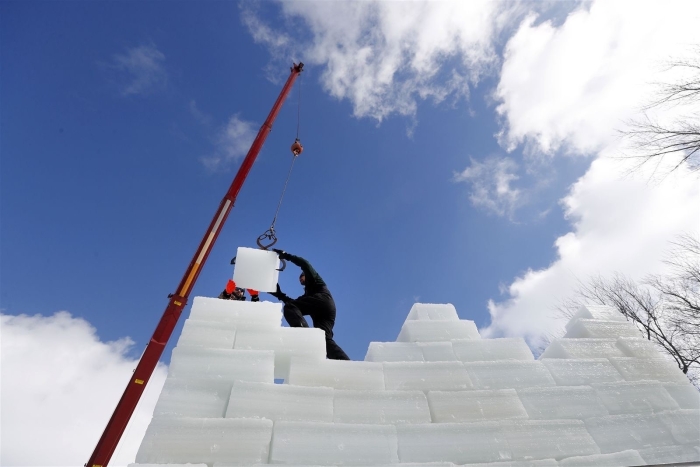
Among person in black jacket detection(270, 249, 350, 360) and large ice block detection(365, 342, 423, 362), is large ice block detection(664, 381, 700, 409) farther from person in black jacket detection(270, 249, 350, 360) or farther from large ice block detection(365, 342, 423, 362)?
person in black jacket detection(270, 249, 350, 360)

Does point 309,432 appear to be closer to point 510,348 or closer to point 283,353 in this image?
point 283,353

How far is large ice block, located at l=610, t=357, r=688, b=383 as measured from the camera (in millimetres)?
2713

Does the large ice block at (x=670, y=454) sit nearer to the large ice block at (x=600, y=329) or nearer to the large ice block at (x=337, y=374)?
the large ice block at (x=600, y=329)

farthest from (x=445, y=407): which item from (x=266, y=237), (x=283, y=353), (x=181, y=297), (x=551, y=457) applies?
(x=181, y=297)

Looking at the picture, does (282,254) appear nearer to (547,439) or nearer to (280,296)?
(280,296)

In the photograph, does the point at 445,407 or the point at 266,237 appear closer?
the point at 445,407

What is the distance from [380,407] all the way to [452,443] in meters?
0.45

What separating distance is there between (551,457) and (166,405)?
86.5 inches

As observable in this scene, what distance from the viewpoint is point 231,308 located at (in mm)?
2549

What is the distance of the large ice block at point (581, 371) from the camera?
103 inches

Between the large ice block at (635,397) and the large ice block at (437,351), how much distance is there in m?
1.02

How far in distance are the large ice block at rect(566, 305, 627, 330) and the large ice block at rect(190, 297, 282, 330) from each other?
2.56 metres

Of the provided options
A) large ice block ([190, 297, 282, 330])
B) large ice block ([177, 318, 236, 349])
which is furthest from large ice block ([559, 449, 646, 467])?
large ice block ([177, 318, 236, 349])

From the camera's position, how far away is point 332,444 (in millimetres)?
1973
